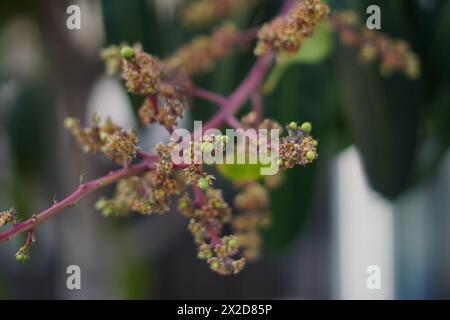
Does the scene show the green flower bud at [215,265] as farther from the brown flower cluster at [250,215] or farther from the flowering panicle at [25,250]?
the brown flower cluster at [250,215]

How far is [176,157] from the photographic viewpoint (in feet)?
1.80

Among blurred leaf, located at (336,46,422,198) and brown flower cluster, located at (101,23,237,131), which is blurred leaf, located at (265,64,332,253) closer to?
blurred leaf, located at (336,46,422,198)

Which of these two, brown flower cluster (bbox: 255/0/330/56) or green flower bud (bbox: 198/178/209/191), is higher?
brown flower cluster (bbox: 255/0/330/56)

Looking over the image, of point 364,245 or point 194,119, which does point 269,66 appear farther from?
point 364,245

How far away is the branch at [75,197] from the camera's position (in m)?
0.54

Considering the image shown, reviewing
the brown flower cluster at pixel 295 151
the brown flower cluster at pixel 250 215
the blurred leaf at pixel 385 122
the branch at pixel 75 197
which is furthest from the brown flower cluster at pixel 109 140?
the blurred leaf at pixel 385 122

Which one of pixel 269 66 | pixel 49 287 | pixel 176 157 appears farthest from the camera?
pixel 49 287

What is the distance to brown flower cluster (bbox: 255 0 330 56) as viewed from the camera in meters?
0.60

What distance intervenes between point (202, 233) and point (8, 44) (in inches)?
40.4

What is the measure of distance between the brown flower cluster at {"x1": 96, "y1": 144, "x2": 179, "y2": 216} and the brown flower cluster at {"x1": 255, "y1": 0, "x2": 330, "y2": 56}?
160 millimetres

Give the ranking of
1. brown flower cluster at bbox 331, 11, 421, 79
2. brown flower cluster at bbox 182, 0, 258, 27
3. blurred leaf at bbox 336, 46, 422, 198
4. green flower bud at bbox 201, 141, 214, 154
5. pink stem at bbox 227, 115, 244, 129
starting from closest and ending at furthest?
1. green flower bud at bbox 201, 141, 214, 154
2. pink stem at bbox 227, 115, 244, 129
3. brown flower cluster at bbox 331, 11, 421, 79
4. blurred leaf at bbox 336, 46, 422, 198
5. brown flower cluster at bbox 182, 0, 258, 27

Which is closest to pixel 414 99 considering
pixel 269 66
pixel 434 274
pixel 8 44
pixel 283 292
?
pixel 269 66

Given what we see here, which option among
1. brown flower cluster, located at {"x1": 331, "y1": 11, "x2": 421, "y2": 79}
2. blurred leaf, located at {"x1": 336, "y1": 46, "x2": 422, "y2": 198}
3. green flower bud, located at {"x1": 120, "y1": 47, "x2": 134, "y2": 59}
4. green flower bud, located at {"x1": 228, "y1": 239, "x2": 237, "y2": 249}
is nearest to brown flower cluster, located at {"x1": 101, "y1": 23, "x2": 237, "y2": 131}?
green flower bud, located at {"x1": 120, "y1": 47, "x2": 134, "y2": 59}

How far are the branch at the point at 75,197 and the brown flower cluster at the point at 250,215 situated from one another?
0.86ft
